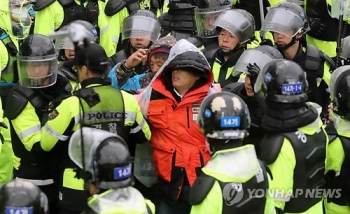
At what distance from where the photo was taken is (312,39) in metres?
8.20

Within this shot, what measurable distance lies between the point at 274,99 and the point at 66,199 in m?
1.50

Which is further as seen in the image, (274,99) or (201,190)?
(274,99)

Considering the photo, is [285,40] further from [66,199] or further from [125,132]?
[66,199]

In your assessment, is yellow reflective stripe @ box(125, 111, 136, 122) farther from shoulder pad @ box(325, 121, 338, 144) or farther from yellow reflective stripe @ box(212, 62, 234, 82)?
yellow reflective stripe @ box(212, 62, 234, 82)

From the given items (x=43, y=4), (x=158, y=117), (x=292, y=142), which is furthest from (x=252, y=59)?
(x=43, y=4)

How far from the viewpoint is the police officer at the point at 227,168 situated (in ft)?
13.0

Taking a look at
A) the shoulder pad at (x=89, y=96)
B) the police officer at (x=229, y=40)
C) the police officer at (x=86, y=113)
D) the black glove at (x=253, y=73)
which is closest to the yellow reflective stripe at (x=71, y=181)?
the police officer at (x=86, y=113)

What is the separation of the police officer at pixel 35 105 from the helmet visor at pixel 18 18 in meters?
2.09

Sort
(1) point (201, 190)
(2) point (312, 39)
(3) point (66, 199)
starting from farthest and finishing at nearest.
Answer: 1. (2) point (312, 39)
2. (3) point (66, 199)
3. (1) point (201, 190)

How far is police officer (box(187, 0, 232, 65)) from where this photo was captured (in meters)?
7.26

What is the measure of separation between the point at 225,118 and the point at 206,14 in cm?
337

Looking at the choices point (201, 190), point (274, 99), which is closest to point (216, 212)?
point (201, 190)

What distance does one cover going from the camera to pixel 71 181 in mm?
4793

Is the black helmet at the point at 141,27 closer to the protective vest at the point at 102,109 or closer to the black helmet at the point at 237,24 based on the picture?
the black helmet at the point at 237,24
